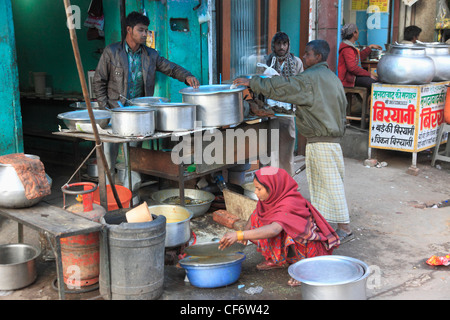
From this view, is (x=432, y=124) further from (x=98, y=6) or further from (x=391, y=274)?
(x=98, y=6)

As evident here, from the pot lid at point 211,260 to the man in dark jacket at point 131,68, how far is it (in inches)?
83.1

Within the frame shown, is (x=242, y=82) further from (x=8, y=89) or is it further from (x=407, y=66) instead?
(x=407, y=66)

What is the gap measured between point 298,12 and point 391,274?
4957 mm

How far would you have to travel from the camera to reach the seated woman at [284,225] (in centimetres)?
405

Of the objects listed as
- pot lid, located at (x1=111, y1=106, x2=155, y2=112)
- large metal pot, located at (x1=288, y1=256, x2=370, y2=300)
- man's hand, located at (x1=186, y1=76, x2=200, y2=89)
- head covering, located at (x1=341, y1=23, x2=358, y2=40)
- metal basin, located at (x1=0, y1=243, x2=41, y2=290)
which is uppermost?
head covering, located at (x1=341, y1=23, x2=358, y2=40)

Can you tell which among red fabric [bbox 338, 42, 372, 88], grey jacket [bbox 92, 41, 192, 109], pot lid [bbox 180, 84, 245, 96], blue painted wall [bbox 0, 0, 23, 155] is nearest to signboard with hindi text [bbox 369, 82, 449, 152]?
red fabric [bbox 338, 42, 372, 88]

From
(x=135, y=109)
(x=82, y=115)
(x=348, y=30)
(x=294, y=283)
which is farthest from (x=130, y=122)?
(x=348, y=30)

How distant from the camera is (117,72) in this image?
223 inches

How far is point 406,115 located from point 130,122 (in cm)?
457

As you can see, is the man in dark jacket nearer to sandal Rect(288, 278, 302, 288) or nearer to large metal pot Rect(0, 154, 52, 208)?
large metal pot Rect(0, 154, 52, 208)

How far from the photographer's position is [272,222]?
406 centimetres

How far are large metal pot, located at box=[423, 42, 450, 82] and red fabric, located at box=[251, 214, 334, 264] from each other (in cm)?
491

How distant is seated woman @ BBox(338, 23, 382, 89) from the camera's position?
8312mm
